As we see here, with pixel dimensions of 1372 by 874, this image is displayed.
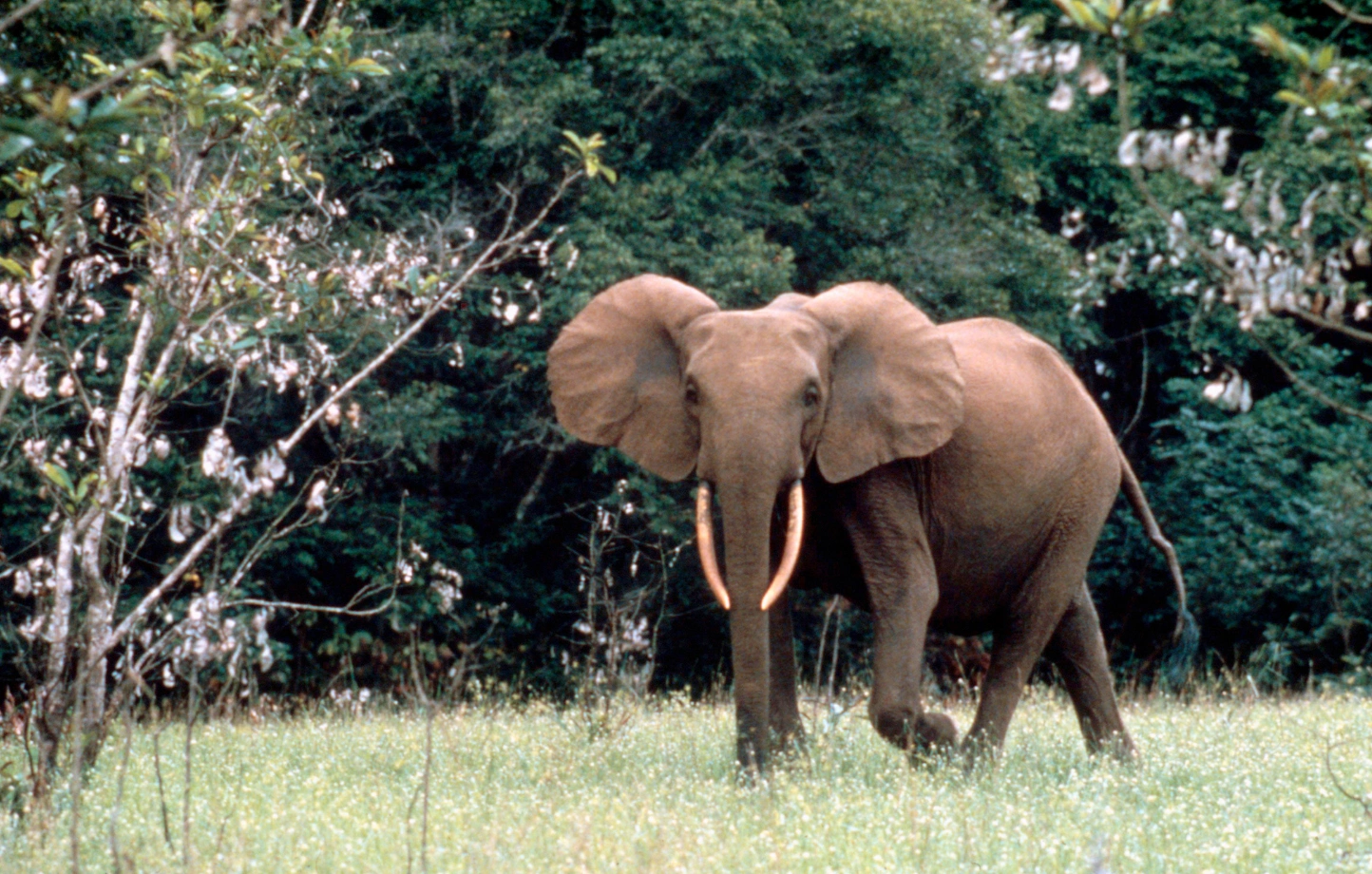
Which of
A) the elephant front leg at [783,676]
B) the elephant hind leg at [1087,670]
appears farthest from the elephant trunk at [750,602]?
the elephant hind leg at [1087,670]

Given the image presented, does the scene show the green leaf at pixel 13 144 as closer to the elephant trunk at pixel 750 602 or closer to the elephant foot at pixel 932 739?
the elephant trunk at pixel 750 602

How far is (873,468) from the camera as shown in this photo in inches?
326

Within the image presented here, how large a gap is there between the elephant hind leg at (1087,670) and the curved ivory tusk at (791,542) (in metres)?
2.44

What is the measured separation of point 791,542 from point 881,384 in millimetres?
1053

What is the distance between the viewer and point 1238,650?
2294cm

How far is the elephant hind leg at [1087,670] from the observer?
942 centimetres

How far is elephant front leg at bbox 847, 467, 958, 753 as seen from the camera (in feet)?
26.0

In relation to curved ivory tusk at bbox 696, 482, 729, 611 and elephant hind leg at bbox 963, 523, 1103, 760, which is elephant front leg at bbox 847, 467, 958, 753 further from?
curved ivory tusk at bbox 696, 482, 729, 611

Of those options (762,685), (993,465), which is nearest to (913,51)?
(993,465)

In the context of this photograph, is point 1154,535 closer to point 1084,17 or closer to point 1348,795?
point 1348,795

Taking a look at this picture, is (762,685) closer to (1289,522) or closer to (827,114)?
(827,114)

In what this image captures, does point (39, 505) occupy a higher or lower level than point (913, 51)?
lower

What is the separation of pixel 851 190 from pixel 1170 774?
499 inches

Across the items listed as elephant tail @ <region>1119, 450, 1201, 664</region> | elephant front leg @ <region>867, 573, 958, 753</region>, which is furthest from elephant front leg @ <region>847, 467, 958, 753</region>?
elephant tail @ <region>1119, 450, 1201, 664</region>
